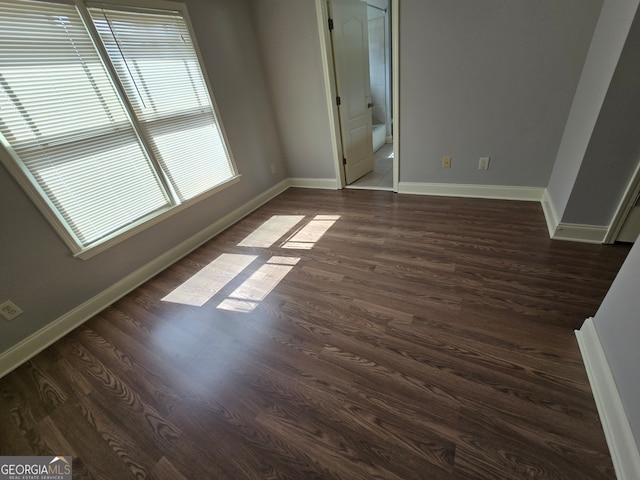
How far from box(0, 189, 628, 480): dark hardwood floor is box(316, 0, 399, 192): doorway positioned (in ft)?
5.12

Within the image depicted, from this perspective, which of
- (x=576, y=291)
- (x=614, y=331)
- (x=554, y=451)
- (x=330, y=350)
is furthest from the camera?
(x=576, y=291)

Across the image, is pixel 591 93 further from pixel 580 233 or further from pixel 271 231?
pixel 271 231

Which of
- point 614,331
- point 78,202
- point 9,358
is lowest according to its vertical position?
point 9,358

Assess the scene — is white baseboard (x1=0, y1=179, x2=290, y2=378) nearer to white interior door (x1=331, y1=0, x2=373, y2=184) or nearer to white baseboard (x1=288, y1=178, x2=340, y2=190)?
white baseboard (x1=288, y1=178, x2=340, y2=190)

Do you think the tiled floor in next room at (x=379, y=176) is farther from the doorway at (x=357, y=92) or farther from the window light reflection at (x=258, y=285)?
the window light reflection at (x=258, y=285)

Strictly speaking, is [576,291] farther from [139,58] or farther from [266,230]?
[139,58]

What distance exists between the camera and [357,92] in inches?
137

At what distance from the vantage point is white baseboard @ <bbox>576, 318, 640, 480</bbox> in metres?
0.89

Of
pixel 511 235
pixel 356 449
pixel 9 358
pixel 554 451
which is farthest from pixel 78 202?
pixel 511 235

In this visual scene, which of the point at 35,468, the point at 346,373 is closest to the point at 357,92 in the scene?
the point at 346,373

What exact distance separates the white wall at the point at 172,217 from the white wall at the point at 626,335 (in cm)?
300

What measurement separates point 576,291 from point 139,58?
352 cm

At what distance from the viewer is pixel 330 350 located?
1490 millimetres

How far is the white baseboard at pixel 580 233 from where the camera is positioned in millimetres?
1925
